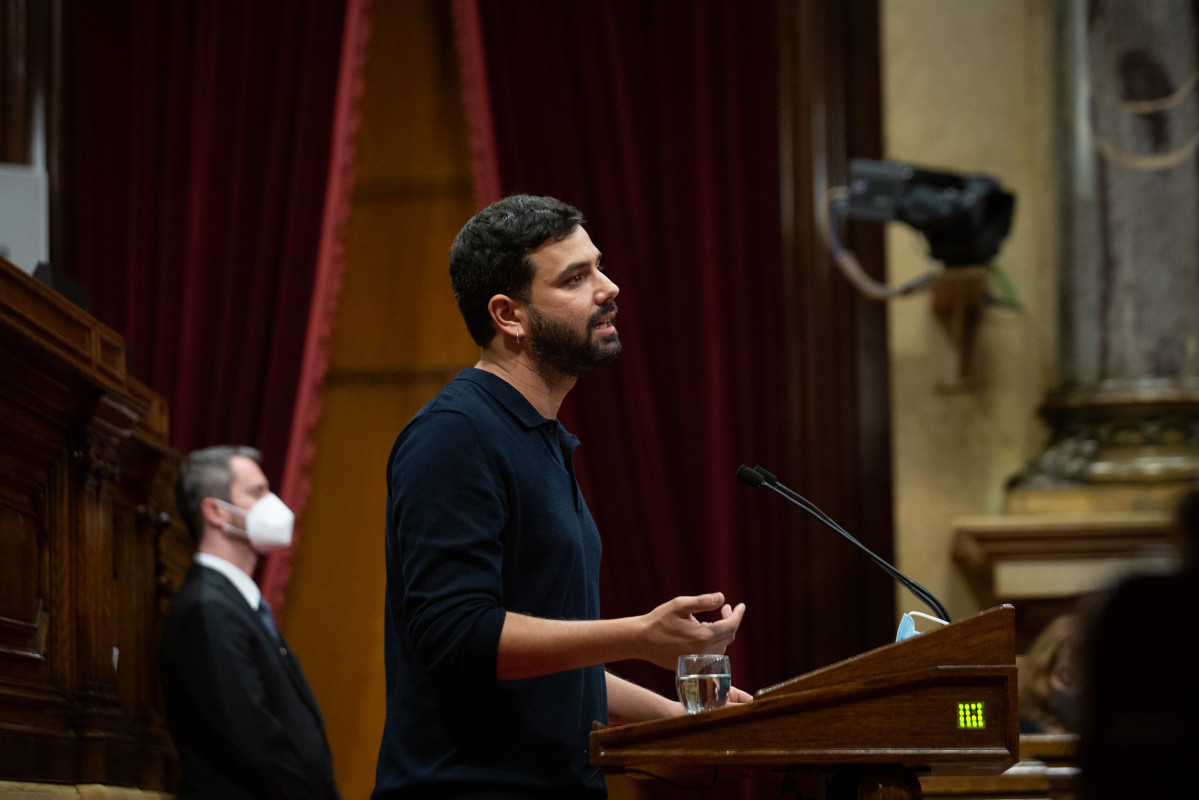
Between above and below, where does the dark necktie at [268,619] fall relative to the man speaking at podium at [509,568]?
below

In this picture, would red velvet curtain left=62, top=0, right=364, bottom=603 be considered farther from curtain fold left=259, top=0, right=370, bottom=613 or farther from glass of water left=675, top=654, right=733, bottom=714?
A: glass of water left=675, top=654, right=733, bottom=714

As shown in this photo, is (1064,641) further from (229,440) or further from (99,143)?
(99,143)

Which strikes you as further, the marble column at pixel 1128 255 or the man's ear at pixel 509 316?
the marble column at pixel 1128 255

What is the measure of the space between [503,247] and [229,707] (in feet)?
5.65

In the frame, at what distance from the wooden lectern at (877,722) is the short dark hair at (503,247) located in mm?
699

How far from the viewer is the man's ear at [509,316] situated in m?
1.92

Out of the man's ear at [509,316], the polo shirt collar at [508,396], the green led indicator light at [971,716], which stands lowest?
the green led indicator light at [971,716]

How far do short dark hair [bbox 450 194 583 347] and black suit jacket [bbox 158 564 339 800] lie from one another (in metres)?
1.60

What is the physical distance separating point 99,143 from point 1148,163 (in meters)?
3.49

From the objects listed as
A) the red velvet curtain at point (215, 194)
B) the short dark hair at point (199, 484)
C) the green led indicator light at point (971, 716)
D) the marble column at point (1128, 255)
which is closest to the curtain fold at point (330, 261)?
the red velvet curtain at point (215, 194)

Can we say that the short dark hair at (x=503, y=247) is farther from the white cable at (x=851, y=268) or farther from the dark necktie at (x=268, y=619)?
the white cable at (x=851, y=268)

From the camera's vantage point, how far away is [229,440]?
423cm

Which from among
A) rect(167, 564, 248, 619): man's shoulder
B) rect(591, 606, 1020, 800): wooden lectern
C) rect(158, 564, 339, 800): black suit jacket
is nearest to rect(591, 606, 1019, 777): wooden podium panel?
rect(591, 606, 1020, 800): wooden lectern

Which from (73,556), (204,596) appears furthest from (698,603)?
(204,596)
